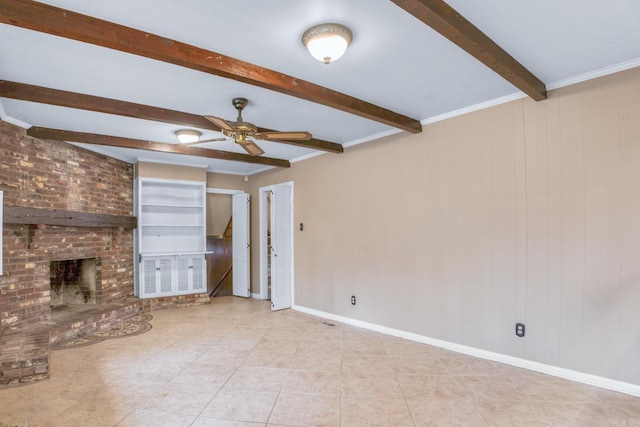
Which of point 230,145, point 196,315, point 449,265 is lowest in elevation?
point 196,315

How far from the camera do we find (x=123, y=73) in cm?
270

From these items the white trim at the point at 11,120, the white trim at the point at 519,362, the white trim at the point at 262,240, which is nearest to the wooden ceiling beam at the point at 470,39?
the white trim at the point at 519,362

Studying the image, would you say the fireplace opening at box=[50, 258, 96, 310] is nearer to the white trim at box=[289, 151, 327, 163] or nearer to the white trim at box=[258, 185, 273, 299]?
the white trim at box=[258, 185, 273, 299]

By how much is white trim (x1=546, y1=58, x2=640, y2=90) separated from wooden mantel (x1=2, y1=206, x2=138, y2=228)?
17.6ft

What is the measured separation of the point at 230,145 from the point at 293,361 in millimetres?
3005

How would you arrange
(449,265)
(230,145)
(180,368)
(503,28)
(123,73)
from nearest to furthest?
(503,28)
(123,73)
(180,368)
(449,265)
(230,145)

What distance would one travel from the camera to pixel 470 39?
2.09 metres

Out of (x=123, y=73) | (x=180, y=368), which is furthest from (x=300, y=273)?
(x=123, y=73)

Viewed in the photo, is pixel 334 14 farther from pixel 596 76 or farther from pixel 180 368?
pixel 180 368

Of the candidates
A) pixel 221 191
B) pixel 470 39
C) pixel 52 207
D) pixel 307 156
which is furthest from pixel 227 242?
pixel 470 39

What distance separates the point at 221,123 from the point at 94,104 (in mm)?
1247

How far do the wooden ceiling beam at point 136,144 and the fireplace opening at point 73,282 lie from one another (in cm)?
189

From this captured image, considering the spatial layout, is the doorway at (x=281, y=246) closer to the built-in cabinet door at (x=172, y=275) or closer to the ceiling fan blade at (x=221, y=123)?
the built-in cabinet door at (x=172, y=275)

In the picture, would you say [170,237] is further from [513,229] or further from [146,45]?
[513,229]
